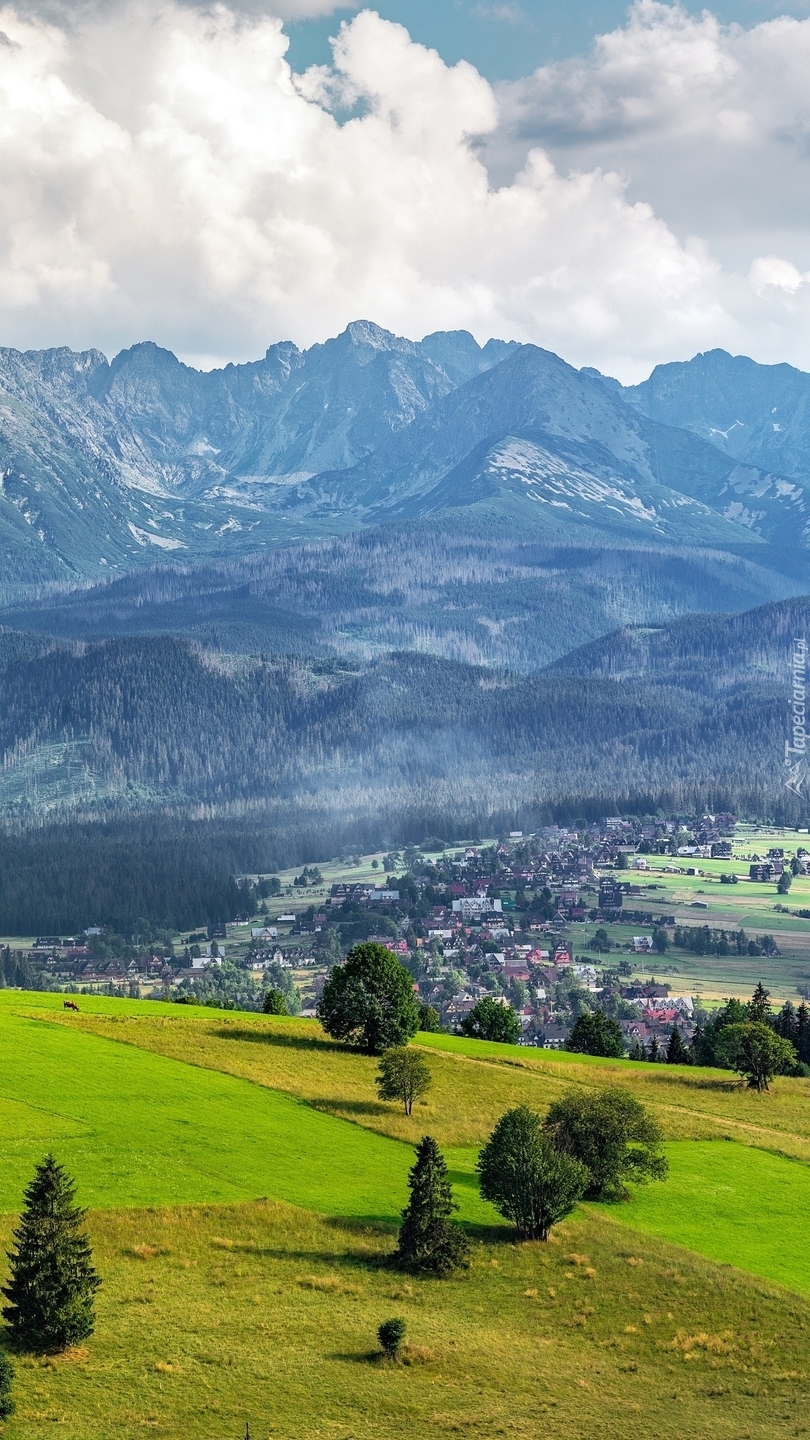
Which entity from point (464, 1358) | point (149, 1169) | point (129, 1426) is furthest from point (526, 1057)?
point (129, 1426)

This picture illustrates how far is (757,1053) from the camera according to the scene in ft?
426

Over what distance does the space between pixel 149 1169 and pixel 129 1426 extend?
26.0m

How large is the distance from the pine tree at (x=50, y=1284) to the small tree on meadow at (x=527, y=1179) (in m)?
25.4

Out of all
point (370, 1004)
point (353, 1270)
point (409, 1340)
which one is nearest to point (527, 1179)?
point (353, 1270)

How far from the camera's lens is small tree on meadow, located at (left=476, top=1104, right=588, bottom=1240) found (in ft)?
275

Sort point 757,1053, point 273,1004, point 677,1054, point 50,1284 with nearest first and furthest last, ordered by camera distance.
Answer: point 50,1284, point 757,1053, point 677,1054, point 273,1004

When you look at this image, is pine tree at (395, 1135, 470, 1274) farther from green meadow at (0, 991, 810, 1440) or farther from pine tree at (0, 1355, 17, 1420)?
pine tree at (0, 1355, 17, 1420)

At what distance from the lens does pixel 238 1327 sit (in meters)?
67.2

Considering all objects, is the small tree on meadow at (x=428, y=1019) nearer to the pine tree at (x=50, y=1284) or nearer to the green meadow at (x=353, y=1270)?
the green meadow at (x=353, y=1270)

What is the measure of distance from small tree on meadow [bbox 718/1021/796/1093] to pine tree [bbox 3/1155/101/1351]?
7507 cm

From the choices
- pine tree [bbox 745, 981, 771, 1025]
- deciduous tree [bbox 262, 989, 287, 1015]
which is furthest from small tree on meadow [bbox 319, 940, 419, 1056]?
pine tree [bbox 745, 981, 771, 1025]

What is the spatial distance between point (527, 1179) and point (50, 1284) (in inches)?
1119

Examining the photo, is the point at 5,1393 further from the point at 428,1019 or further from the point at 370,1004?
the point at 428,1019

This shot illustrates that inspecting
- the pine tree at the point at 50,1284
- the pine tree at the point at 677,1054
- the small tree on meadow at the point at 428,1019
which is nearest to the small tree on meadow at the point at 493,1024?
the small tree on meadow at the point at 428,1019
